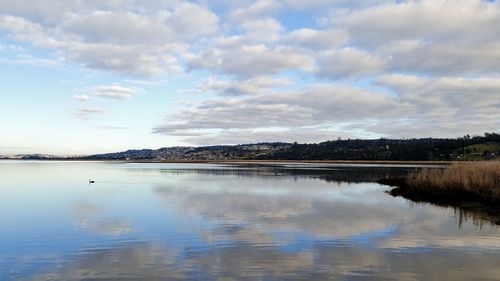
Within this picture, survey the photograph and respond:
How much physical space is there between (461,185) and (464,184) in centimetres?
27

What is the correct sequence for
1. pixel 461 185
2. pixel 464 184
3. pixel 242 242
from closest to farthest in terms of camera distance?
1. pixel 242 242
2. pixel 464 184
3. pixel 461 185

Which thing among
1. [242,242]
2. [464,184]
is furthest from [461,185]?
[242,242]

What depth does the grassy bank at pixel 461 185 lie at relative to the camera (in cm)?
2572

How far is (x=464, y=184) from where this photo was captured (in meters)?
27.5

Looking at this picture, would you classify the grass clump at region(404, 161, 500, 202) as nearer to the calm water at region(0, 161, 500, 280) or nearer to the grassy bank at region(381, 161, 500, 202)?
the grassy bank at region(381, 161, 500, 202)

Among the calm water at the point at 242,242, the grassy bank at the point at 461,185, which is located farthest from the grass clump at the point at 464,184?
the calm water at the point at 242,242

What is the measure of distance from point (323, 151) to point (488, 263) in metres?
174

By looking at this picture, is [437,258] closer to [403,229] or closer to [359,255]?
[359,255]

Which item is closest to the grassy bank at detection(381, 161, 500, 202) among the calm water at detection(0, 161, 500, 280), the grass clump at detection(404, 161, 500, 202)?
the grass clump at detection(404, 161, 500, 202)

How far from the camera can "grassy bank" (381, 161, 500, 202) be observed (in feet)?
84.4

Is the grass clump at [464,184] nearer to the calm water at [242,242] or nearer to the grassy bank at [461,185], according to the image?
the grassy bank at [461,185]

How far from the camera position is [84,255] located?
1245cm

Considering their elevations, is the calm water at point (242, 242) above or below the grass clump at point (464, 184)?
below

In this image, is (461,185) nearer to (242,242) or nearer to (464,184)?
(464,184)
